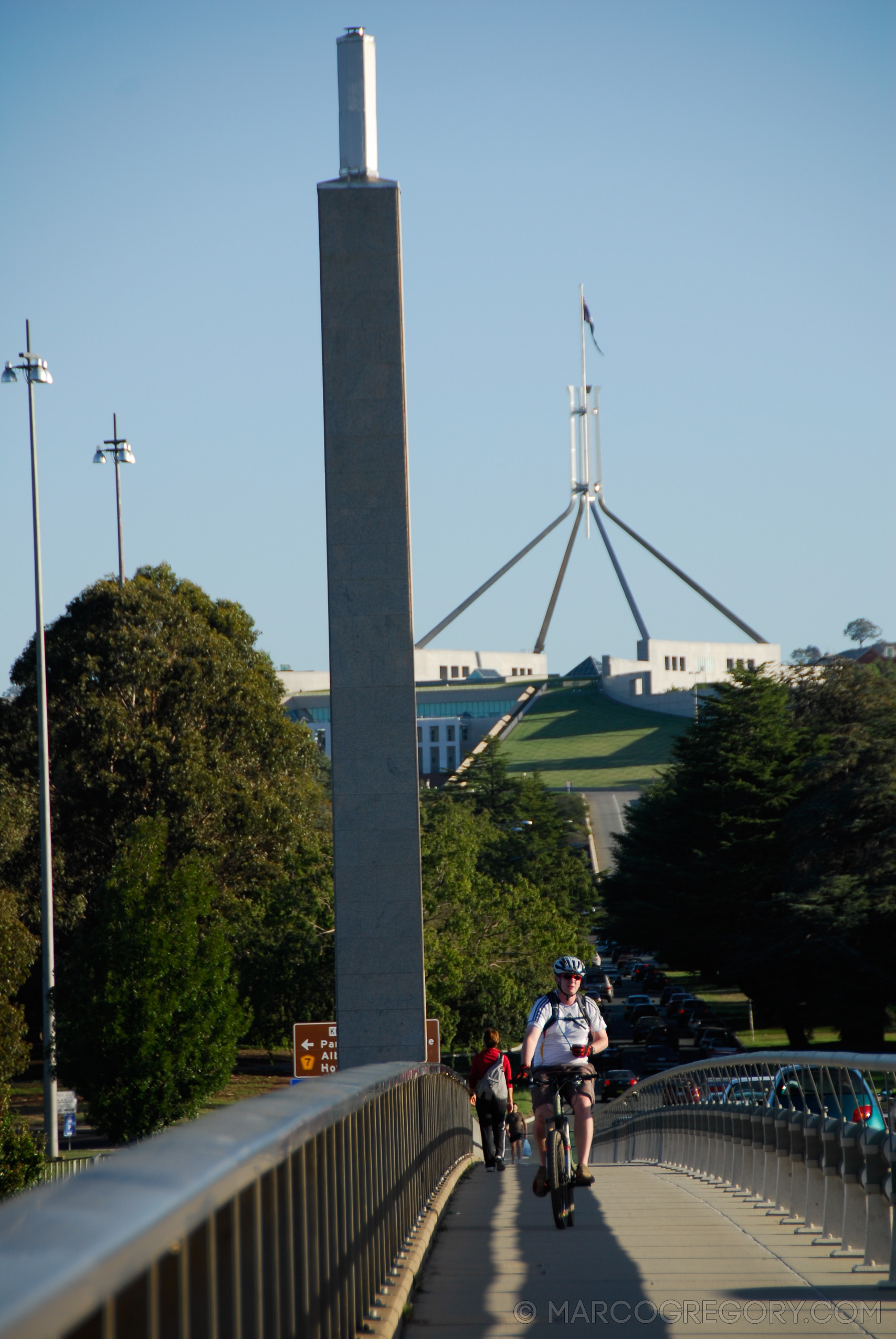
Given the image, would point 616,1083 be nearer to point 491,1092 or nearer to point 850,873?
point 850,873

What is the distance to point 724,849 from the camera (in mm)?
48344

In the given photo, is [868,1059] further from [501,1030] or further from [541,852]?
[541,852]

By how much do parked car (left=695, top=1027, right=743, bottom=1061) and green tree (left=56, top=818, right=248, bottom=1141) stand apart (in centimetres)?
2009

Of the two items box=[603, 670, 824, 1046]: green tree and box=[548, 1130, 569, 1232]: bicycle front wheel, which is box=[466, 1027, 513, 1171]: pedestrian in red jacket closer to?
box=[548, 1130, 569, 1232]: bicycle front wheel

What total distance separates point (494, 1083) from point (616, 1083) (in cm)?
2565

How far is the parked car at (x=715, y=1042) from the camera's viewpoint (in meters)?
40.8

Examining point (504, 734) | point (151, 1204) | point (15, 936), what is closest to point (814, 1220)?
point (151, 1204)

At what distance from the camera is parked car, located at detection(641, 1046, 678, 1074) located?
39.0 metres

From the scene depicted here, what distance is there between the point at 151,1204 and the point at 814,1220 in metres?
5.96

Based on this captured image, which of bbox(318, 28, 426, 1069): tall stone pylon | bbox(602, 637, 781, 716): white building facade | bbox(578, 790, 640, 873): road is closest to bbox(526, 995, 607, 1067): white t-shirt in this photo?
bbox(318, 28, 426, 1069): tall stone pylon

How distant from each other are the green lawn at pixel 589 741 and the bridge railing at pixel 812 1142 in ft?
286

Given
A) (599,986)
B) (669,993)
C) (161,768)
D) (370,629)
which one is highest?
(370,629)

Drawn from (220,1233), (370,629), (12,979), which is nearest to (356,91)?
(370,629)

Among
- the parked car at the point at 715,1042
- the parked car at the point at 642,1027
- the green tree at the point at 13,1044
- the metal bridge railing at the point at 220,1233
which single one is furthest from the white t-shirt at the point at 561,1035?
the parked car at the point at 642,1027
